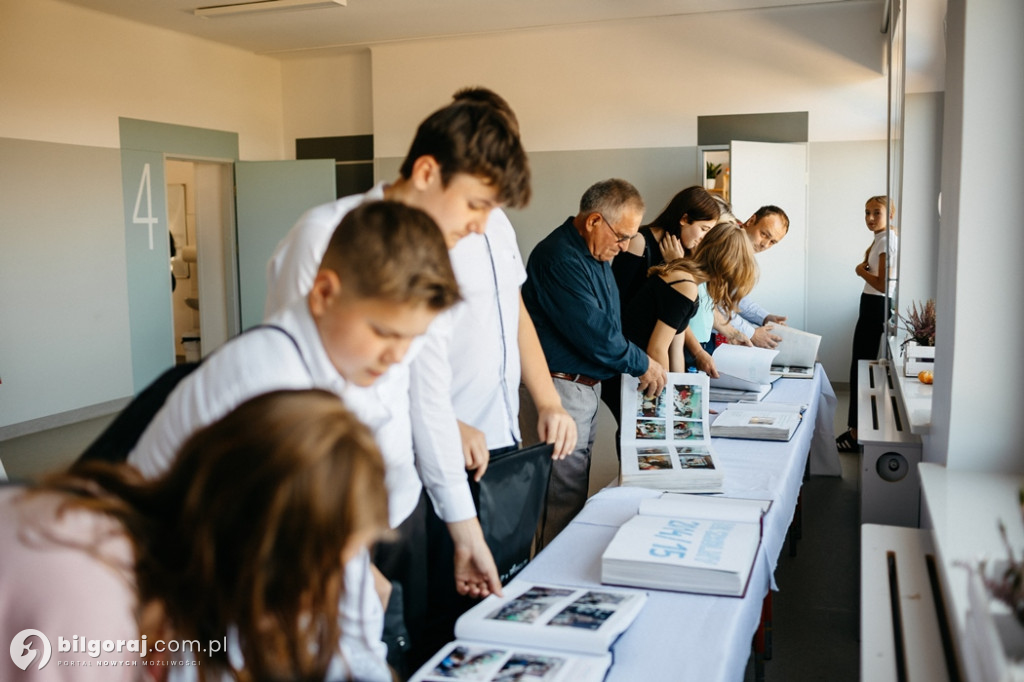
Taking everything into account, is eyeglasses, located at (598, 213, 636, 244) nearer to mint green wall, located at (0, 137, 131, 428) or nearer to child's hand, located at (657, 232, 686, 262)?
child's hand, located at (657, 232, 686, 262)

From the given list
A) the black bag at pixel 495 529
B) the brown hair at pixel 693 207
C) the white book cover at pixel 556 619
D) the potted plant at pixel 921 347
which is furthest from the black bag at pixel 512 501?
the brown hair at pixel 693 207

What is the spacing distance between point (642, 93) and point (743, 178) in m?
1.26

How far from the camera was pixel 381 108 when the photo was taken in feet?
30.6

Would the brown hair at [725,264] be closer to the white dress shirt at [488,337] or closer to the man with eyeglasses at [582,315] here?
the man with eyeglasses at [582,315]

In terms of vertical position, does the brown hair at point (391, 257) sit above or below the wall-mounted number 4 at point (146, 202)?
below

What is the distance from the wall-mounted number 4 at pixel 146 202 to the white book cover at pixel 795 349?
570 cm

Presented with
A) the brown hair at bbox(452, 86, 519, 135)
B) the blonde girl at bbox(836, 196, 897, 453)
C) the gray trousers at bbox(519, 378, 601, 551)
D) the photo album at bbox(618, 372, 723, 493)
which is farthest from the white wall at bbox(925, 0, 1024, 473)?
the blonde girl at bbox(836, 196, 897, 453)

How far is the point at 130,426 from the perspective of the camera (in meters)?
1.18

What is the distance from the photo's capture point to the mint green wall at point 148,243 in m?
7.86

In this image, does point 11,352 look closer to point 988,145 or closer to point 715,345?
point 715,345

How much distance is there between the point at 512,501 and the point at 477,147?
2.42 feet

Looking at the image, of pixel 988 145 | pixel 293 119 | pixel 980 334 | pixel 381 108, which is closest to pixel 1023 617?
pixel 980 334

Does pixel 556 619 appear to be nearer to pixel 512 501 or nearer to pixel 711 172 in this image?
pixel 512 501

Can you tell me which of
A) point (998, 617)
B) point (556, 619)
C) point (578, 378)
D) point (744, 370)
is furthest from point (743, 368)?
point (998, 617)
